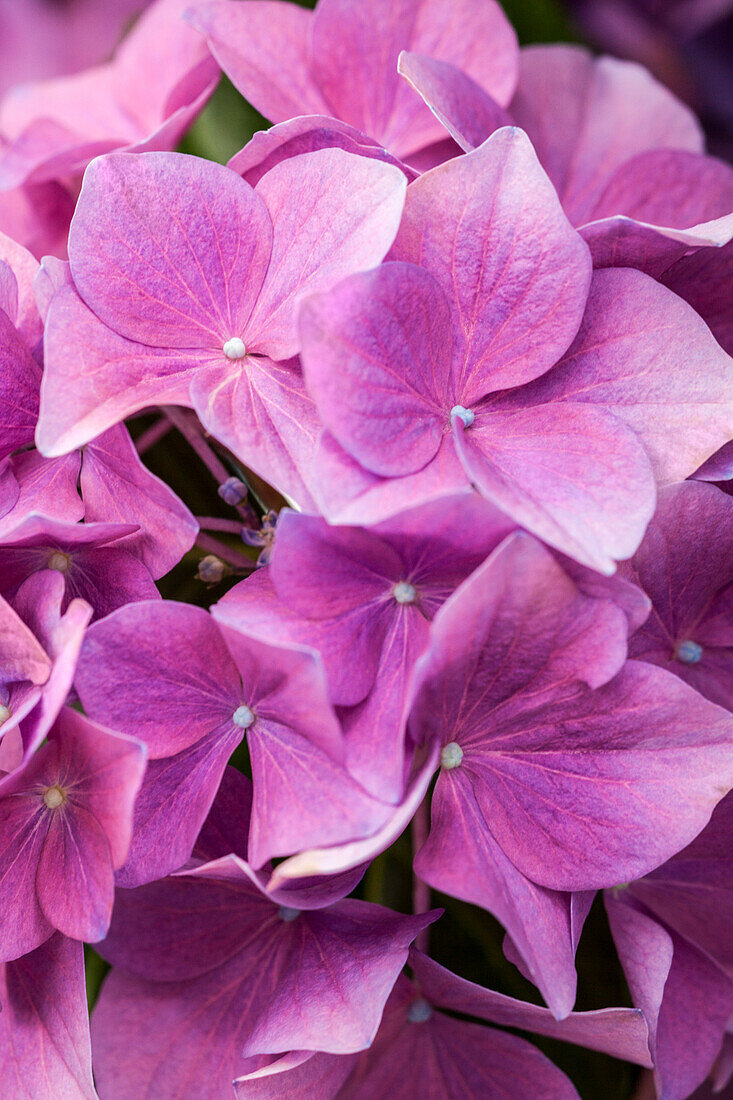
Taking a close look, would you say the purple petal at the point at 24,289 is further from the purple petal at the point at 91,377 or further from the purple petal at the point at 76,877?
the purple petal at the point at 76,877

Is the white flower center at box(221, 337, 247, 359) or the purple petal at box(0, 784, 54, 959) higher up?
the white flower center at box(221, 337, 247, 359)

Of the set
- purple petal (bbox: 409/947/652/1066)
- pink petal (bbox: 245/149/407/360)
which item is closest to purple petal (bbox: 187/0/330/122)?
Answer: pink petal (bbox: 245/149/407/360)

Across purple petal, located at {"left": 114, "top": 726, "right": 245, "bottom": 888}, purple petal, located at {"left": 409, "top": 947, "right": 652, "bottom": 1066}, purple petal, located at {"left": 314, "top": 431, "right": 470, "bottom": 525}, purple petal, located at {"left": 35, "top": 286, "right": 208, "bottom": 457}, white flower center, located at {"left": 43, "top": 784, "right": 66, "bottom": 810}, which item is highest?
purple petal, located at {"left": 35, "top": 286, "right": 208, "bottom": 457}

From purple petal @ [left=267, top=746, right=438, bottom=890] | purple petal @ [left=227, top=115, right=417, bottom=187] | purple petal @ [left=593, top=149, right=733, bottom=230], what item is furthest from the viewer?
purple petal @ [left=593, top=149, right=733, bottom=230]

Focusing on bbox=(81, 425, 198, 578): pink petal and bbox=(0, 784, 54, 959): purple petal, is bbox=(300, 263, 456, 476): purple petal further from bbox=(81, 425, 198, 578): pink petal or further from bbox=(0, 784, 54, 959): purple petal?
bbox=(0, 784, 54, 959): purple petal

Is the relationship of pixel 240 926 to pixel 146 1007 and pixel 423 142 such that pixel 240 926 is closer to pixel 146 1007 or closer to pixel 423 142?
pixel 146 1007

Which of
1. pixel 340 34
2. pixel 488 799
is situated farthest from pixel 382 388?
pixel 340 34

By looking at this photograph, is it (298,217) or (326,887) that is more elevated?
(298,217)

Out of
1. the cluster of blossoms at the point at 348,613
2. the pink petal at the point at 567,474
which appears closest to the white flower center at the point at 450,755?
the cluster of blossoms at the point at 348,613
